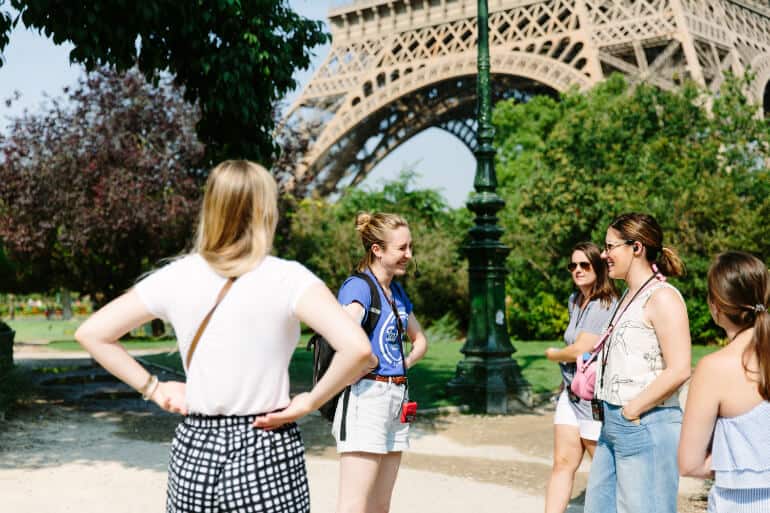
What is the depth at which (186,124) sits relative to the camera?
22.2m

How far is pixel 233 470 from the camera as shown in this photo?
2.47 metres

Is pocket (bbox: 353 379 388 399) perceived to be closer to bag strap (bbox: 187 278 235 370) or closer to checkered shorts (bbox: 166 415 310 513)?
checkered shorts (bbox: 166 415 310 513)

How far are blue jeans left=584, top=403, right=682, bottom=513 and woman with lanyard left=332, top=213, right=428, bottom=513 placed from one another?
986 millimetres

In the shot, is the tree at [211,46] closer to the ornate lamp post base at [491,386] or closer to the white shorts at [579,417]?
the ornate lamp post base at [491,386]

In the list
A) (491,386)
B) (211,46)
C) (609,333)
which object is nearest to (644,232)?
(609,333)

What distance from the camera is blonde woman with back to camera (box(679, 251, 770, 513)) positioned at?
2.66 m

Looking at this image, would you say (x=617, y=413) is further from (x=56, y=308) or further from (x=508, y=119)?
(x=56, y=308)

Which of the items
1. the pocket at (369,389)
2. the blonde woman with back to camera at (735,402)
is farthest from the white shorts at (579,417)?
the blonde woman with back to camera at (735,402)

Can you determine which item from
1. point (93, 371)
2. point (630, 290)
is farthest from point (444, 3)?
point (630, 290)

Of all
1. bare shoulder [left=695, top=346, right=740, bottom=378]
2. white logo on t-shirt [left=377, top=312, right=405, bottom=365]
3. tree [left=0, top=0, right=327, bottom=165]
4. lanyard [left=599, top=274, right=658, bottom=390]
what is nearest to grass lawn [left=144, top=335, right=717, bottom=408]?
tree [left=0, top=0, right=327, bottom=165]

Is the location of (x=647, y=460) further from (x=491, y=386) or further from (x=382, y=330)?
(x=491, y=386)

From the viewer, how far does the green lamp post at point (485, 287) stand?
10.8 m

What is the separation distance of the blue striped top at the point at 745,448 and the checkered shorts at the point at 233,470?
134 centimetres

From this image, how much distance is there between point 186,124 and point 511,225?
948 cm
